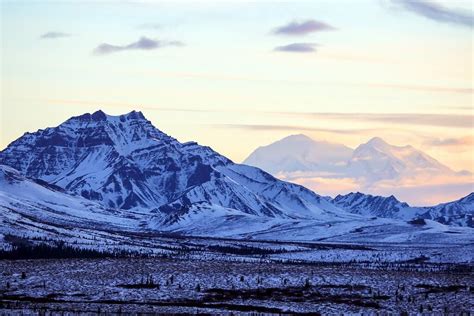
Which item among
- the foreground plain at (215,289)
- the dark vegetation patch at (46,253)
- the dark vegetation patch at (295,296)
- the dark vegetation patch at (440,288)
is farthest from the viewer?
the dark vegetation patch at (46,253)

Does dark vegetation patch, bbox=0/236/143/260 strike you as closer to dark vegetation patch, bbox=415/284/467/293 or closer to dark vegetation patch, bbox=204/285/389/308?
dark vegetation patch, bbox=204/285/389/308

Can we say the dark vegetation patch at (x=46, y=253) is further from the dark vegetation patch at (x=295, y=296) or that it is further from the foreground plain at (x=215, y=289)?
the dark vegetation patch at (x=295, y=296)

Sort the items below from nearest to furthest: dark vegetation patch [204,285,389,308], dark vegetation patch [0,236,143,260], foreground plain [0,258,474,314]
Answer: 1. foreground plain [0,258,474,314]
2. dark vegetation patch [204,285,389,308]
3. dark vegetation patch [0,236,143,260]

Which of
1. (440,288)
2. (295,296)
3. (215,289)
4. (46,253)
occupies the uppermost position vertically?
(46,253)

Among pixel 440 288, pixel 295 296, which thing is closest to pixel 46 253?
pixel 295 296

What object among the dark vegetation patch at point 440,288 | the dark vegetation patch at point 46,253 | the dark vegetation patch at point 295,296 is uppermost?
the dark vegetation patch at point 46,253

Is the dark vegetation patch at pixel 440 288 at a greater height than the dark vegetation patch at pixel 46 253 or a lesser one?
lesser

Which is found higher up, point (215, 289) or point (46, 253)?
point (46, 253)

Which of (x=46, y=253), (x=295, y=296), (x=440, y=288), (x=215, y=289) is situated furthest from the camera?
(x=46, y=253)

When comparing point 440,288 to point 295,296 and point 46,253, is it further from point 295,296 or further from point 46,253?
point 46,253

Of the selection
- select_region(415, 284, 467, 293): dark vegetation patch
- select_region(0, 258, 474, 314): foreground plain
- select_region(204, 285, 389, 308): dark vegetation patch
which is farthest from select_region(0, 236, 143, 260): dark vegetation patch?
select_region(415, 284, 467, 293): dark vegetation patch

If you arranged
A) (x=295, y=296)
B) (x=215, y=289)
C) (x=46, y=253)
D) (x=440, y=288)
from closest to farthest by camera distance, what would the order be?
(x=295, y=296), (x=215, y=289), (x=440, y=288), (x=46, y=253)

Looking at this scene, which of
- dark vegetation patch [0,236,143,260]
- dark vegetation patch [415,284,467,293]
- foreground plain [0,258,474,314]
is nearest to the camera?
foreground plain [0,258,474,314]

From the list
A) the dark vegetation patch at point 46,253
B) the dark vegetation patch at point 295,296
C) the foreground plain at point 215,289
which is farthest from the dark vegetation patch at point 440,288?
the dark vegetation patch at point 46,253
